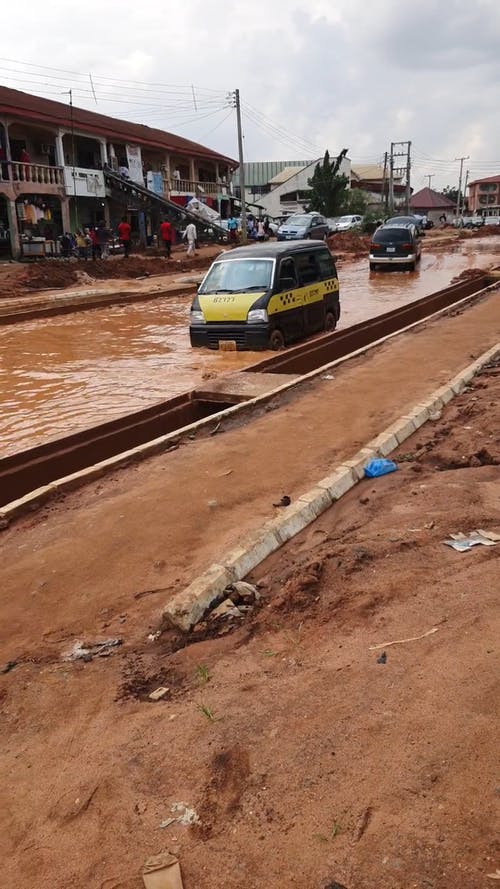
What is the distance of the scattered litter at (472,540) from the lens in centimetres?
442

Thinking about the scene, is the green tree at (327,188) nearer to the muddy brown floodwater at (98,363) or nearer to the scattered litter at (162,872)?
the muddy brown floodwater at (98,363)

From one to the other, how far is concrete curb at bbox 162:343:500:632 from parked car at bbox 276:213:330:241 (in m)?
30.5

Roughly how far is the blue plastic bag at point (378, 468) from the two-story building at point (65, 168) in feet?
85.3

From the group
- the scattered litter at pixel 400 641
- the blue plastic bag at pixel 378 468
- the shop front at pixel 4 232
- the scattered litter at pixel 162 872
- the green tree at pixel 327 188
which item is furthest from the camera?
the green tree at pixel 327 188

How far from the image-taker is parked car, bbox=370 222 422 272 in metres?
30.4

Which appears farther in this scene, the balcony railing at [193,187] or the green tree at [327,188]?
the green tree at [327,188]

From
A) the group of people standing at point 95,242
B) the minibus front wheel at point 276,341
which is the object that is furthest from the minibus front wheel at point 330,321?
the group of people standing at point 95,242

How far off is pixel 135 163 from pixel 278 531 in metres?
37.7

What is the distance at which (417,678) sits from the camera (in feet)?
9.97

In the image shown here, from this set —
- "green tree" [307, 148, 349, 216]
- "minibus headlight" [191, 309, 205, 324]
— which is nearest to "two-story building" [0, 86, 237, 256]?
"green tree" [307, 148, 349, 216]

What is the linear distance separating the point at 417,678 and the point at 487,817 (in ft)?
2.54

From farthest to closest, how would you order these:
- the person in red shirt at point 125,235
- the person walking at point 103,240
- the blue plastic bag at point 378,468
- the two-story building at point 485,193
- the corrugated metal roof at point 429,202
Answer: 1. the two-story building at point 485,193
2. the corrugated metal roof at point 429,202
3. the person walking at point 103,240
4. the person in red shirt at point 125,235
5. the blue plastic bag at point 378,468

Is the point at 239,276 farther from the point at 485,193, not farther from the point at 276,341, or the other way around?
the point at 485,193

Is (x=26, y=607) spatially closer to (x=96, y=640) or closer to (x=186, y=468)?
(x=96, y=640)
